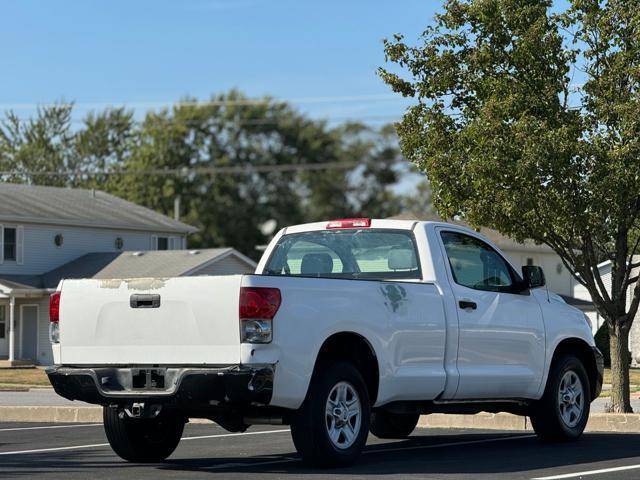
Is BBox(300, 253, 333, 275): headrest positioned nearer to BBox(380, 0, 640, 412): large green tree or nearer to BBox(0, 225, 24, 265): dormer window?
BBox(380, 0, 640, 412): large green tree

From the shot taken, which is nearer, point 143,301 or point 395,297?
point 143,301

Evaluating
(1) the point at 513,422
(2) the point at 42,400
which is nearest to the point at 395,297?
(1) the point at 513,422

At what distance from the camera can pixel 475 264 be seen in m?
13.3

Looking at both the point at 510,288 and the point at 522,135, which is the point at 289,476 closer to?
the point at 510,288

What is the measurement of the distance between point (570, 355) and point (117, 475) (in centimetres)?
522

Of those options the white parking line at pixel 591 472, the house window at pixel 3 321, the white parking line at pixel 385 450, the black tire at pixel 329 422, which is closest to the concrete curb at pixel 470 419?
the white parking line at pixel 385 450

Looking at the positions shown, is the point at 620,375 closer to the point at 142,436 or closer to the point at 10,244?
the point at 142,436

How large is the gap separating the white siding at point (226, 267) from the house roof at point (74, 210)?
4.67 m

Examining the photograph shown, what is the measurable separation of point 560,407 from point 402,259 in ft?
8.15

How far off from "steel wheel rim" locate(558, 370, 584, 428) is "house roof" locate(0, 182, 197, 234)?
3975 cm

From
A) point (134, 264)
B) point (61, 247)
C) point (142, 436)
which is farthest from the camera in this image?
point (61, 247)

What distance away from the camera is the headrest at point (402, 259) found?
12766 millimetres

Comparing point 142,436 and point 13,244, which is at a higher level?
point 13,244

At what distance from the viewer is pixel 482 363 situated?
42.3 feet
